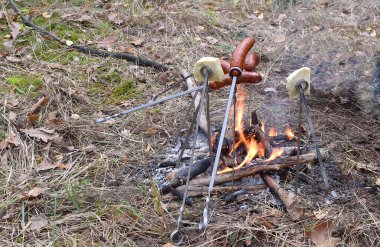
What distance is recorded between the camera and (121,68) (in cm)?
442

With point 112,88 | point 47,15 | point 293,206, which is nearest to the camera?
point 293,206

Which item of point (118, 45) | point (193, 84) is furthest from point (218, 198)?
point (118, 45)

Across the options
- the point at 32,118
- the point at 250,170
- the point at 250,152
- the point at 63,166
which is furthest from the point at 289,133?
the point at 32,118

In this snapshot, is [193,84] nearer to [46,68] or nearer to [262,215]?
A: [46,68]

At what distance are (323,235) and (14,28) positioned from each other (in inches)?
159

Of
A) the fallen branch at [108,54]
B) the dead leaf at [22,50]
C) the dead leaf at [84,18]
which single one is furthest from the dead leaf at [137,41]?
the dead leaf at [22,50]

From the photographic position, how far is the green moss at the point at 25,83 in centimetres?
375

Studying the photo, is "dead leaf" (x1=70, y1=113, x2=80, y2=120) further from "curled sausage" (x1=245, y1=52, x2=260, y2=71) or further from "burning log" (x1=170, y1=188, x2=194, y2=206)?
"curled sausage" (x1=245, y1=52, x2=260, y2=71)

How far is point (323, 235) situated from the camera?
2.33 metres

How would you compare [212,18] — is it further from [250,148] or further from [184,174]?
[184,174]

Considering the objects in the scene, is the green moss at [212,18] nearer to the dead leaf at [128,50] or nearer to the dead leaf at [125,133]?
the dead leaf at [128,50]

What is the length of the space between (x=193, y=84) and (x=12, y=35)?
2.18 meters

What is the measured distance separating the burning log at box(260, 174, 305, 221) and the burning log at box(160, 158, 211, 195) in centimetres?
44

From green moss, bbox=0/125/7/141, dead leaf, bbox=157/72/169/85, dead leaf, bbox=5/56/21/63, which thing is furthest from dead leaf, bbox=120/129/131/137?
dead leaf, bbox=5/56/21/63
